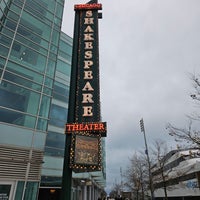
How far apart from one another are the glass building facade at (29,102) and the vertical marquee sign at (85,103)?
7.87 ft

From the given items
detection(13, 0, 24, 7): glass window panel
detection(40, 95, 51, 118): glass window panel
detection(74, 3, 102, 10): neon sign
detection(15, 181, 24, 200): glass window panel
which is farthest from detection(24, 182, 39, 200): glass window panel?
detection(74, 3, 102, 10): neon sign

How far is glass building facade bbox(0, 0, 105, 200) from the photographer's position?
1303 cm

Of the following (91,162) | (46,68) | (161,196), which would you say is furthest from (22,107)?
(161,196)

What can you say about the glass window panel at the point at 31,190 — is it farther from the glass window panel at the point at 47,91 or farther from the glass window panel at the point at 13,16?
the glass window panel at the point at 13,16

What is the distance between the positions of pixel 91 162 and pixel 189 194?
4092 cm

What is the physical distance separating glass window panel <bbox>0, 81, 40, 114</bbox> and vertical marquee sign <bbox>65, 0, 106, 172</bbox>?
2987 mm

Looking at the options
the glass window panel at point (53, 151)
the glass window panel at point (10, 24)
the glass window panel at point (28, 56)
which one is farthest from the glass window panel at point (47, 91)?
the glass window panel at point (53, 151)

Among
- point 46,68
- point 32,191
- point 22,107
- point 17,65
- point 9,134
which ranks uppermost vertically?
point 46,68

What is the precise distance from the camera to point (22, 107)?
14930 mm

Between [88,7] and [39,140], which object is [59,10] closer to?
[88,7]

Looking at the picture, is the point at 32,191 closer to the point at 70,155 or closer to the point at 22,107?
the point at 70,155

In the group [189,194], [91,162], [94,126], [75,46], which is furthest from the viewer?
[189,194]

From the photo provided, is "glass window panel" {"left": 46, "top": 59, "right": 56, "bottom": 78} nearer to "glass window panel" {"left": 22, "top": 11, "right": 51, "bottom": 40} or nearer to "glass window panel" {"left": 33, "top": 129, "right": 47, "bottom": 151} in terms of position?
"glass window panel" {"left": 22, "top": 11, "right": 51, "bottom": 40}

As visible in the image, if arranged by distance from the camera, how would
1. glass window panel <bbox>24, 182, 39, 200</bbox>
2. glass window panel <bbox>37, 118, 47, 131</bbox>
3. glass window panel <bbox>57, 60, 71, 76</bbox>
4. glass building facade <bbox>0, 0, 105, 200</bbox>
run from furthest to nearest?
1. glass window panel <bbox>57, 60, 71, 76</bbox>
2. glass window panel <bbox>37, 118, 47, 131</bbox>
3. glass building facade <bbox>0, 0, 105, 200</bbox>
4. glass window panel <bbox>24, 182, 39, 200</bbox>
